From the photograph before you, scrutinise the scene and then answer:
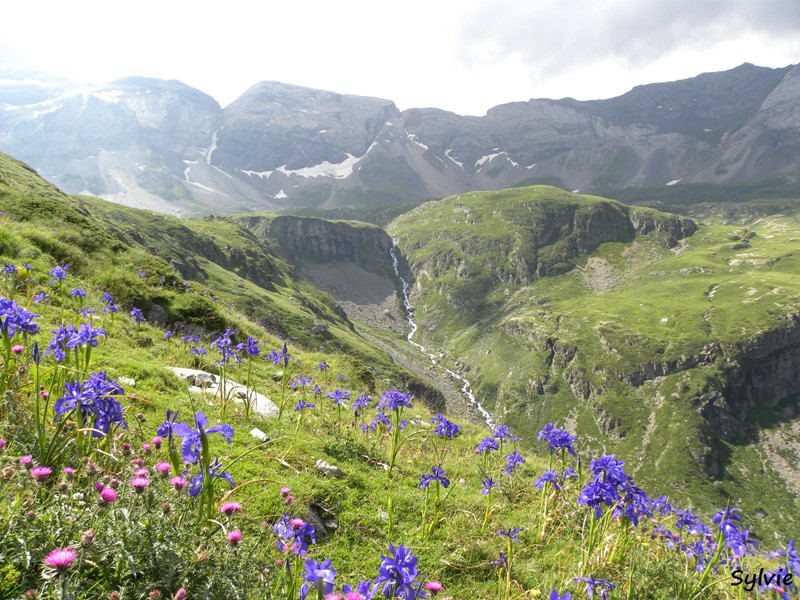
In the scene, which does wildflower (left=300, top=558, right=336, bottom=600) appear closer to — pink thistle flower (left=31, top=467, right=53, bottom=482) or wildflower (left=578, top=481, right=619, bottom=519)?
pink thistle flower (left=31, top=467, right=53, bottom=482)

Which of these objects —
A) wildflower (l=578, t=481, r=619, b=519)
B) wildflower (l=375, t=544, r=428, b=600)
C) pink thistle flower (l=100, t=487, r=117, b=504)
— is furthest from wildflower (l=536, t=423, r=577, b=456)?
pink thistle flower (l=100, t=487, r=117, b=504)

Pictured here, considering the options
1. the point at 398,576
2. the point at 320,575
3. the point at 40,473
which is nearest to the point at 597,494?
the point at 398,576

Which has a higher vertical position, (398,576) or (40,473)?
(40,473)

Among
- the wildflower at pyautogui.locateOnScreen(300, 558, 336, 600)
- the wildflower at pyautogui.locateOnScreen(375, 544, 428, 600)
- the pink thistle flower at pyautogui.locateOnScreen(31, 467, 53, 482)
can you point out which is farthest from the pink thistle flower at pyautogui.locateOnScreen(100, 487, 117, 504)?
the wildflower at pyautogui.locateOnScreen(375, 544, 428, 600)

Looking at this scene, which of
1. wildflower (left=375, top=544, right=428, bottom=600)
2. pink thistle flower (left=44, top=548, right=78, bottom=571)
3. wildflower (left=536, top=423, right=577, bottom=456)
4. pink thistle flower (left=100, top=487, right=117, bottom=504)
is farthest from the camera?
wildflower (left=536, top=423, right=577, bottom=456)

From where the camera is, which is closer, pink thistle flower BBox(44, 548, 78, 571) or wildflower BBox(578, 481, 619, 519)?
pink thistle flower BBox(44, 548, 78, 571)

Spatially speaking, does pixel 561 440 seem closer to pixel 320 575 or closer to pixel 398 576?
pixel 398 576

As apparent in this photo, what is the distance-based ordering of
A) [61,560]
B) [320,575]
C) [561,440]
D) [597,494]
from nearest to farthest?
[61,560] → [320,575] → [597,494] → [561,440]

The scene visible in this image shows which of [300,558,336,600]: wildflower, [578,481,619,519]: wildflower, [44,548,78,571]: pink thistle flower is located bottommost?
[578,481,619,519]: wildflower

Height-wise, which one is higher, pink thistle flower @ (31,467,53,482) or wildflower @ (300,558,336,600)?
pink thistle flower @ (31,467,53,482)

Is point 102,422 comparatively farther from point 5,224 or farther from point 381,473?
point 5,224

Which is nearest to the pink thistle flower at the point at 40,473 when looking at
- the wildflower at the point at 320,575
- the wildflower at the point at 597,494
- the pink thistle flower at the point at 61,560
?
the pink thistle flower at the point at 61,560

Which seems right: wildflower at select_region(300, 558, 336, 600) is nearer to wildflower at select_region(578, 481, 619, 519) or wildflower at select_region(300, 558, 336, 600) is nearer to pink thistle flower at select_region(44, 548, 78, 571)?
pink thistle flower at select_region(44, 548, 78, 571)

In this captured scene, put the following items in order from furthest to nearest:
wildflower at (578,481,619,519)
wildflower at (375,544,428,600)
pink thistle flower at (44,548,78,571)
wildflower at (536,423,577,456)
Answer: wildflower at (536,423,577,456) < wildflower at (578,481,619,519) < wildflower at (375,544,428,600) < pink thistle flower at (44,548,78,571)
